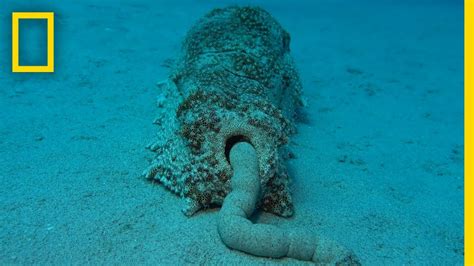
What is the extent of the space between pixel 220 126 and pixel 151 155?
1020 millimetres

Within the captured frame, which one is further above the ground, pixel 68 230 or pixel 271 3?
pixel 271 3

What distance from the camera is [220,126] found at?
2656mm

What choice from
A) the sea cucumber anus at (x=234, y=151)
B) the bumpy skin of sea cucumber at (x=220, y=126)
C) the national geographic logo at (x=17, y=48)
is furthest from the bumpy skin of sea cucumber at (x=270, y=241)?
the national geographic logo at (x=17, y=48)

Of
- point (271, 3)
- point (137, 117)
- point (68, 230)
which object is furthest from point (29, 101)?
point (271, 3)

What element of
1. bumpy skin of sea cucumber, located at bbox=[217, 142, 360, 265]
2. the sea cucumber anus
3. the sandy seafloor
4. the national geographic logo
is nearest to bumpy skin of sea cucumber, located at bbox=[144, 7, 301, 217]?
the sea cucumber anus

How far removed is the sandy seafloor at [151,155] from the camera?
2408 mm

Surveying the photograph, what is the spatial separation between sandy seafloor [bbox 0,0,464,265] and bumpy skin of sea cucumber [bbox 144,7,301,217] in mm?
152

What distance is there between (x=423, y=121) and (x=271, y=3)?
10.3 meters

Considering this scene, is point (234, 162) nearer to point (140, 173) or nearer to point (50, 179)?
point (140, 173)

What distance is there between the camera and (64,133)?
12.0 ft

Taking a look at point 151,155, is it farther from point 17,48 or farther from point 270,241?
point 17,48

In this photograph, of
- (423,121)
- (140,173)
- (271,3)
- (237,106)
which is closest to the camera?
(237,106)

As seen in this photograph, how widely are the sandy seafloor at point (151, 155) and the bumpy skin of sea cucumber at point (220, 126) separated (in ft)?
0.50

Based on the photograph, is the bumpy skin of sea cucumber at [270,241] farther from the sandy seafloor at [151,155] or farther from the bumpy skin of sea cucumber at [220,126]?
the bumpy skin of sea cucumber at [220,126]
